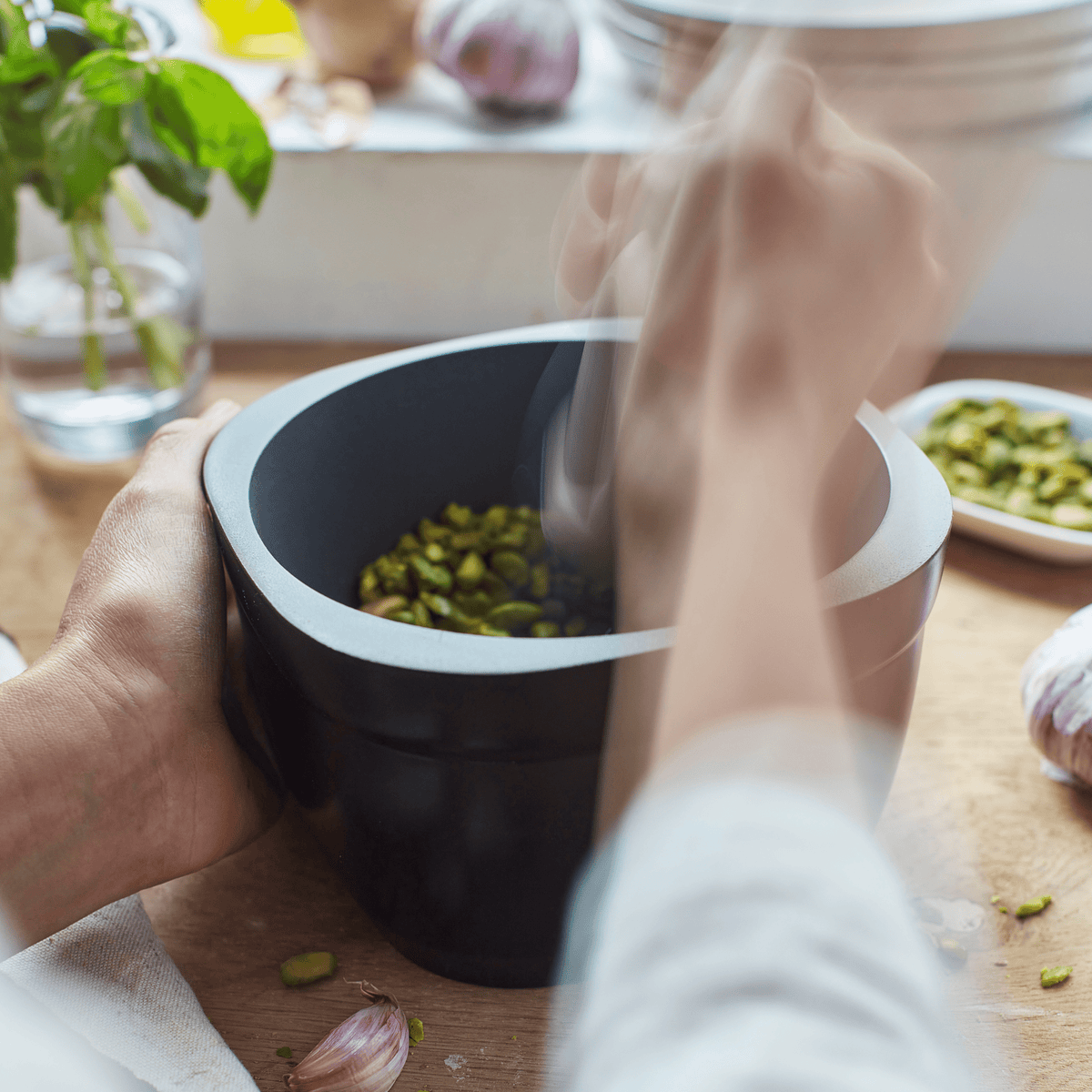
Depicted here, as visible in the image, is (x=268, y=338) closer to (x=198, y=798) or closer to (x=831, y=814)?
(x=198, y=798)

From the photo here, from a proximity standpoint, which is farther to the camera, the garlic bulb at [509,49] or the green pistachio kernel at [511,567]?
the garlic bulb at [509,49]

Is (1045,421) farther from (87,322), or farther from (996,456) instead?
(87,322)

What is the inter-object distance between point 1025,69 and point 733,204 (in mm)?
605

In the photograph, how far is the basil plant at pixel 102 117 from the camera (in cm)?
62

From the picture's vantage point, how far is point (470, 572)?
537 millimetres

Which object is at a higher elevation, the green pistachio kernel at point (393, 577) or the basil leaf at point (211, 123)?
the basil leaf at point (211, 123)

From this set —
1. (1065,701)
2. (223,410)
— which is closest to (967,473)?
(1065,701)

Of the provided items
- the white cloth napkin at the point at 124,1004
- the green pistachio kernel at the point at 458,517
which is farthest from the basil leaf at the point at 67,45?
the white cloth napkin at the point at 124,1004

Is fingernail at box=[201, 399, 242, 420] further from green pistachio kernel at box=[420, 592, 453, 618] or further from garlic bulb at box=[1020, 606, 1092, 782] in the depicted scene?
garlic bulb at box=[1020, 606, 1092, 782]

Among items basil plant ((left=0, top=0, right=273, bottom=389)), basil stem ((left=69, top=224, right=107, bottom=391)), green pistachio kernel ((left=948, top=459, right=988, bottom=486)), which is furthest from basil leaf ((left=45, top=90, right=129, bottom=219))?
green pistachio kernel ((left=948, top=459, right=988, bottom=486))

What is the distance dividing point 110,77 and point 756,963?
2.02 ft

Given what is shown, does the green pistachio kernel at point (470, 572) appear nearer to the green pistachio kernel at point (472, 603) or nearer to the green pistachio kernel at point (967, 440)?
the green pistachio kernel at point (472, 603)

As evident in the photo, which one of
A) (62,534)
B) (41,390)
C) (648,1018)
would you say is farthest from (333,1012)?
(41,390)

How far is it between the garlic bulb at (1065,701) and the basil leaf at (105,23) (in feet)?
2.17
